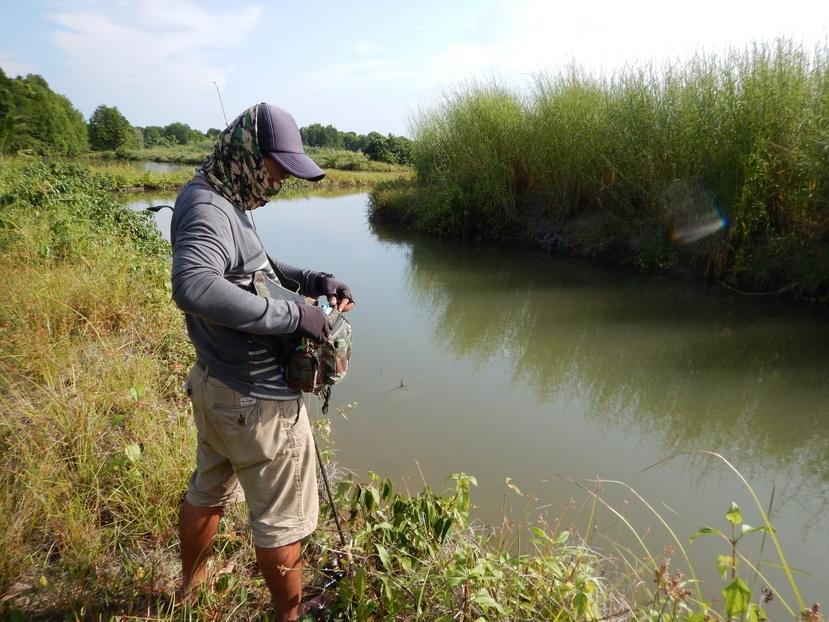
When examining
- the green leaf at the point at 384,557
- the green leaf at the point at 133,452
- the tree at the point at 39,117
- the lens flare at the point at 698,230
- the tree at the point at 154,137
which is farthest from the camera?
the tree at the point at 154,137

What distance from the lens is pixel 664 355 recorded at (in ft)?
16.7

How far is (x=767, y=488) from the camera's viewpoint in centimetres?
308

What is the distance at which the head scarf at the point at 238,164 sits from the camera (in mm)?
1334

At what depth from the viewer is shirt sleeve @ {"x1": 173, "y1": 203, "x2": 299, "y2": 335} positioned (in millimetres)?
1173

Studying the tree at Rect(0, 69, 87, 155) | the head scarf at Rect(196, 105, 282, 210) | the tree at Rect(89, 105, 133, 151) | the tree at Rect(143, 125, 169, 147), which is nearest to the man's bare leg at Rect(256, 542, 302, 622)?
the head scarf at Rect(196, 105, 282, 210)

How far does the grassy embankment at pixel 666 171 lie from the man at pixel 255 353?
263 inches

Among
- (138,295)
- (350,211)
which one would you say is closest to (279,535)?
(138,295)

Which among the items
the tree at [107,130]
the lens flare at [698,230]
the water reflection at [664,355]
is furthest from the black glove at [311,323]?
the tree at [107,130]

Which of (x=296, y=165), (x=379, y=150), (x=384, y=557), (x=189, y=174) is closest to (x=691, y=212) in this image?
(x=384, y=557)

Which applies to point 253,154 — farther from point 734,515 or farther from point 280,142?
point 734,515

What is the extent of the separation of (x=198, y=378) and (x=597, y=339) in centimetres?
489

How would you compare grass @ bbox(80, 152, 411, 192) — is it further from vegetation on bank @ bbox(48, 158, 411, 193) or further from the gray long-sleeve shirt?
the gray long-sleeve shirt

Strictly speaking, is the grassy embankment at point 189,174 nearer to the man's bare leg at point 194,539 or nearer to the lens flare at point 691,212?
the lens flare at point 691,212

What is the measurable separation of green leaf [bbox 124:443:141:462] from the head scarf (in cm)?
133
